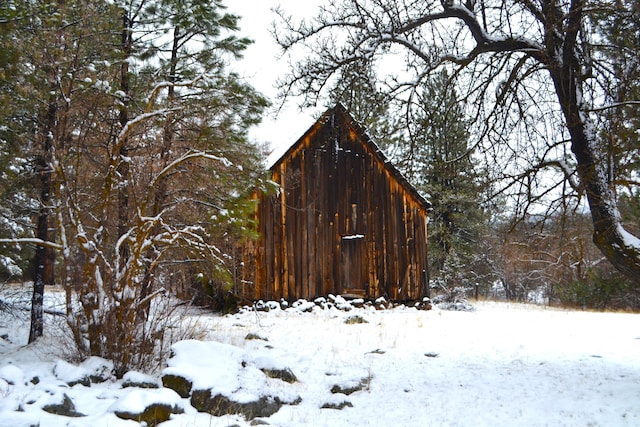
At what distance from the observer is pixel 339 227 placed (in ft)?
56.5

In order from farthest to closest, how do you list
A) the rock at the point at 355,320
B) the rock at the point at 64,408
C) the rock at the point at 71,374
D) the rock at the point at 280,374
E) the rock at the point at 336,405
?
Result: 1. the rock at the point at 355,320
2. the rock at the point at 280,374
3. the rock at the point at 336,405
4. the rock at the point at 71,374
5. the rock at the point at 64,408

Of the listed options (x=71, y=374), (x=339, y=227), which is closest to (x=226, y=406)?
(x=71, y=374)

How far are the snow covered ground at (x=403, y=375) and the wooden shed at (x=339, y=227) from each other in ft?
11.6

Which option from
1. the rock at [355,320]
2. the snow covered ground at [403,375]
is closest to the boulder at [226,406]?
the snow covered ground at [403,375]

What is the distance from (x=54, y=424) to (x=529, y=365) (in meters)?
7.63

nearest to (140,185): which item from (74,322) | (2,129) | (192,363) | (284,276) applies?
(2,129)

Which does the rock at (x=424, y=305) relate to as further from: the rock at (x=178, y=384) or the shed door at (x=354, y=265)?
the rock at (x=178, y=384)

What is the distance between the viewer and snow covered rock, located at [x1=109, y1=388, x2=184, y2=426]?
5.64 metres

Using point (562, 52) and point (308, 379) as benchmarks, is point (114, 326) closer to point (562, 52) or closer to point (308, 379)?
point (308, 379)

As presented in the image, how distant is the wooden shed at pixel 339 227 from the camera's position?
1653cm

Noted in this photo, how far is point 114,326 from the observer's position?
24.2 feet

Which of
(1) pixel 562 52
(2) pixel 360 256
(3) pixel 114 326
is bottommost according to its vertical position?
(3) pixel 114 326

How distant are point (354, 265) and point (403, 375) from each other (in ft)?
28.3

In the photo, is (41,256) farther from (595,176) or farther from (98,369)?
(595,176)
